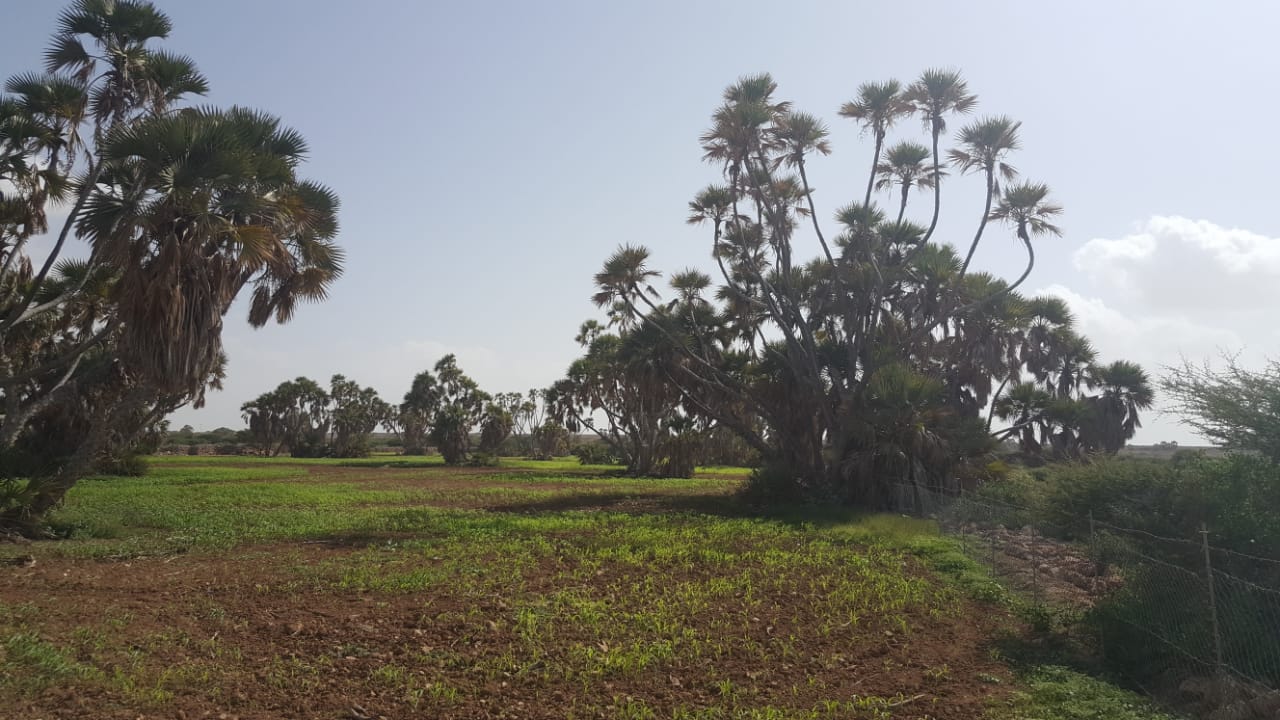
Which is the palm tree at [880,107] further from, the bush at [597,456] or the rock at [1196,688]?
the bush at [597,456]

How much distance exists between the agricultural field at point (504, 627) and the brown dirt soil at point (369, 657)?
0.03 m

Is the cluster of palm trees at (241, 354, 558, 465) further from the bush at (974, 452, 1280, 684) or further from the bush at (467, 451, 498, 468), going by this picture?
the bush at (974, 452, 1280, 684)

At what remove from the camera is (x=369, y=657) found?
6809 mm

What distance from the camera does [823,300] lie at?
27.4m

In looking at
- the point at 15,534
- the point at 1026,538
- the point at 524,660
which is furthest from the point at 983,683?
the point at 15,534

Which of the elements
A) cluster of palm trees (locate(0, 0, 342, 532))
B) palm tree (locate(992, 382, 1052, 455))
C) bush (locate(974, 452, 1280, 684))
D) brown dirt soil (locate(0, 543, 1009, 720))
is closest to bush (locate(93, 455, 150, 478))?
cluster of palm trees (locate(0, 0, 342, 532))

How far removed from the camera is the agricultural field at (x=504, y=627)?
588 cm

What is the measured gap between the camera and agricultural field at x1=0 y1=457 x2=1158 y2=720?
231 inches

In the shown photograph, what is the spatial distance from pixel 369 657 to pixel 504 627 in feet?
5.04

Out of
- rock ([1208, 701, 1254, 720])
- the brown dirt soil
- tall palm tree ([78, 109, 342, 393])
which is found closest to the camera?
rock ([1208, 701, 1254, 720])

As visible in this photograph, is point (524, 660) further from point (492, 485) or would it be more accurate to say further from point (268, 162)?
point (492, 485)

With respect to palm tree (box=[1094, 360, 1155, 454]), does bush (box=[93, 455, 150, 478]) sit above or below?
below

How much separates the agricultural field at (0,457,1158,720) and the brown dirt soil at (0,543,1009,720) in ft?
0.09

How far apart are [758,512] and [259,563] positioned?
1335 cm
